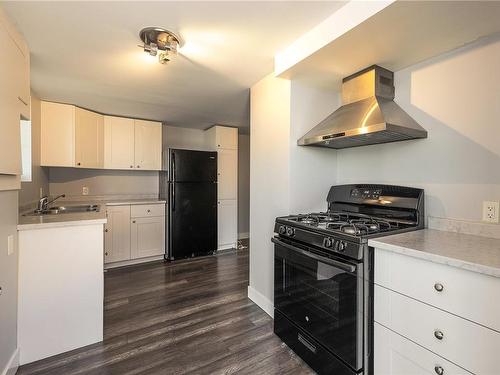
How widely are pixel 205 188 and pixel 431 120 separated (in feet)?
9.96

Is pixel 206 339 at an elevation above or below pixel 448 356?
below

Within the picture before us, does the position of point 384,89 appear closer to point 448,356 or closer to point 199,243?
point 448,356

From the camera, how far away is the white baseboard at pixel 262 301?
2293 millimetres

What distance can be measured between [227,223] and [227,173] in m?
0.86

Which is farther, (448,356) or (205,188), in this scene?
(205,188)

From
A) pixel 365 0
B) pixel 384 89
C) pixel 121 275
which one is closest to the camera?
pixel 365 0

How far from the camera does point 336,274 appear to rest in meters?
1.45

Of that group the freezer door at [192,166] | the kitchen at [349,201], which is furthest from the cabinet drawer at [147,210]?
the kitchen at [349,201]

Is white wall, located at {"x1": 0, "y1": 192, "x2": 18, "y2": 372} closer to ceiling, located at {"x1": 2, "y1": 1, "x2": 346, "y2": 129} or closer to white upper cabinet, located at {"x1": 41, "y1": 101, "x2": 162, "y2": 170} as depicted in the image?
ceiling, located at {"x1": 2, "y1": 1, "x2": 346, "y2": 129}

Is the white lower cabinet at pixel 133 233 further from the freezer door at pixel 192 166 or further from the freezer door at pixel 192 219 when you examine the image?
the freezer door at pixel 192 166

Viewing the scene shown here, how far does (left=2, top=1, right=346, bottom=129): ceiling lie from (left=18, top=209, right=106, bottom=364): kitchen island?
1.25m

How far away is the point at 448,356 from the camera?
1.08 metres

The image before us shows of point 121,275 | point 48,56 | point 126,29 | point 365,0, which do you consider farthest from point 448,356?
point 121,275

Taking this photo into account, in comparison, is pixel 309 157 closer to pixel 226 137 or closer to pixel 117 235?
pixel 226 137
